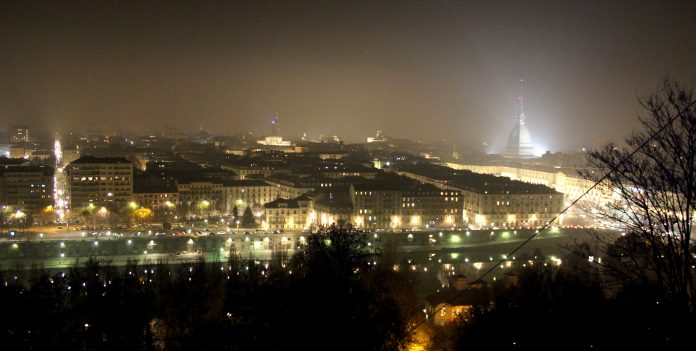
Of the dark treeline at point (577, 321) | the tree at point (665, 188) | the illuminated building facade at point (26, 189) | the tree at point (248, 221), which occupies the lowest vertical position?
the tree at point (248, 221)

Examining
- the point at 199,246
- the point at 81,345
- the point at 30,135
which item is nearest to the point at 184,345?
the point at 81,345

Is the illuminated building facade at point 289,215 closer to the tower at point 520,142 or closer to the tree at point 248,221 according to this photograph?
the tree at point 248,221

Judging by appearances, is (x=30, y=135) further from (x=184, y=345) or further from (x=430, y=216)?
(x=184, y=345)

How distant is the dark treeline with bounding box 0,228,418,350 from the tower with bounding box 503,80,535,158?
35562mm

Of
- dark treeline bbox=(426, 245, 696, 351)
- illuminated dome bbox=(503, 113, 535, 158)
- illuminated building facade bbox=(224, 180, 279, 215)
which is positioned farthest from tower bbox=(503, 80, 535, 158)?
dark treeline bbox=(426, 245, 696, 351)

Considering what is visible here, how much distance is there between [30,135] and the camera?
44.4 m

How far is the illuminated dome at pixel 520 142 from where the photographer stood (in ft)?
135

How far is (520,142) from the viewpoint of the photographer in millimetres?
41781

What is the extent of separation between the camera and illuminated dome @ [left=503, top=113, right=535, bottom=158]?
41125mm

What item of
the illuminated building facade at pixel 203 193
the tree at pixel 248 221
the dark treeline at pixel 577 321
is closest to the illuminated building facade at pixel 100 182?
the illuminated building facade at pixel 203 193

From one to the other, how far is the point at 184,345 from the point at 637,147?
3.55 metres

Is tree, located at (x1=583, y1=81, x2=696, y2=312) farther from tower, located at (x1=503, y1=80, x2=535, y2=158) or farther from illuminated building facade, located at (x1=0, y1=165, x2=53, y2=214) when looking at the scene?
tower, located at (x1=503, y1=80, x2=535, y2=158)

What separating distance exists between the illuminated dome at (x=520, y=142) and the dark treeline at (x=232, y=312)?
117 feet

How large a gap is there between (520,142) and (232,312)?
38.4 meters
